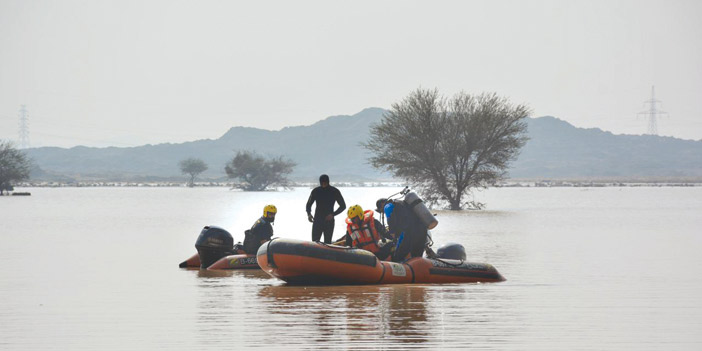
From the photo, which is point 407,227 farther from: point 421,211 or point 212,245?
point 212,245

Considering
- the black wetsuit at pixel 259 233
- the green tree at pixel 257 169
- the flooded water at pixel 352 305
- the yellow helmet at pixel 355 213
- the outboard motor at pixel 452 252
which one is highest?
the green tree at pixel 257 169

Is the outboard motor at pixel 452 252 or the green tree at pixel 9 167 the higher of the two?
the green tree at pixel 9 167

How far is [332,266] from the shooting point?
55.7ft

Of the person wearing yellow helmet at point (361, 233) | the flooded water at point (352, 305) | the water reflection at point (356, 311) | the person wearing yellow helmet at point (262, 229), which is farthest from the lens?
the person wearing yellow helmet at point (262, 229)

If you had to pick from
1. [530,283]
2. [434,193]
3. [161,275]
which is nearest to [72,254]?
[161,275]

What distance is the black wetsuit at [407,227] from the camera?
18.0m

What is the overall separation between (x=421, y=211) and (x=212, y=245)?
5.63 m

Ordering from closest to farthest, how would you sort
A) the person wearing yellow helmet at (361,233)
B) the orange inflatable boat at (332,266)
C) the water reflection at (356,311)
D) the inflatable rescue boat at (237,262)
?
1. the water reflection at (356,311)
2. the orange inflatable boat at (332,266)
3. the person wearing yellow helmet at (361,233)
4. the inflatable rescue boat at (237,262)

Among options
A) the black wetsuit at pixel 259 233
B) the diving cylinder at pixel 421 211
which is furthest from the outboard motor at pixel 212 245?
the diving cylinder at pixel 421 211

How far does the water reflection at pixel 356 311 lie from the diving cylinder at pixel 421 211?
1.40 metres

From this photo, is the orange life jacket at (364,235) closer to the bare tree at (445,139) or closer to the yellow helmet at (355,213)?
the yellow helmet at (355,213)

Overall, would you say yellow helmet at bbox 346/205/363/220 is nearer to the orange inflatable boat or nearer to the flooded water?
the orange inflatable boat

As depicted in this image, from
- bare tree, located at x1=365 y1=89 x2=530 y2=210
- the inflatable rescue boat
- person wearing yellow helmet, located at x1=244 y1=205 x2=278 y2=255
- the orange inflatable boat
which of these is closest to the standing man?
person wearing yellow helmet, located at x1=244 y1=205 x2=278 y2=255

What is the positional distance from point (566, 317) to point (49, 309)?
8.04 meters
